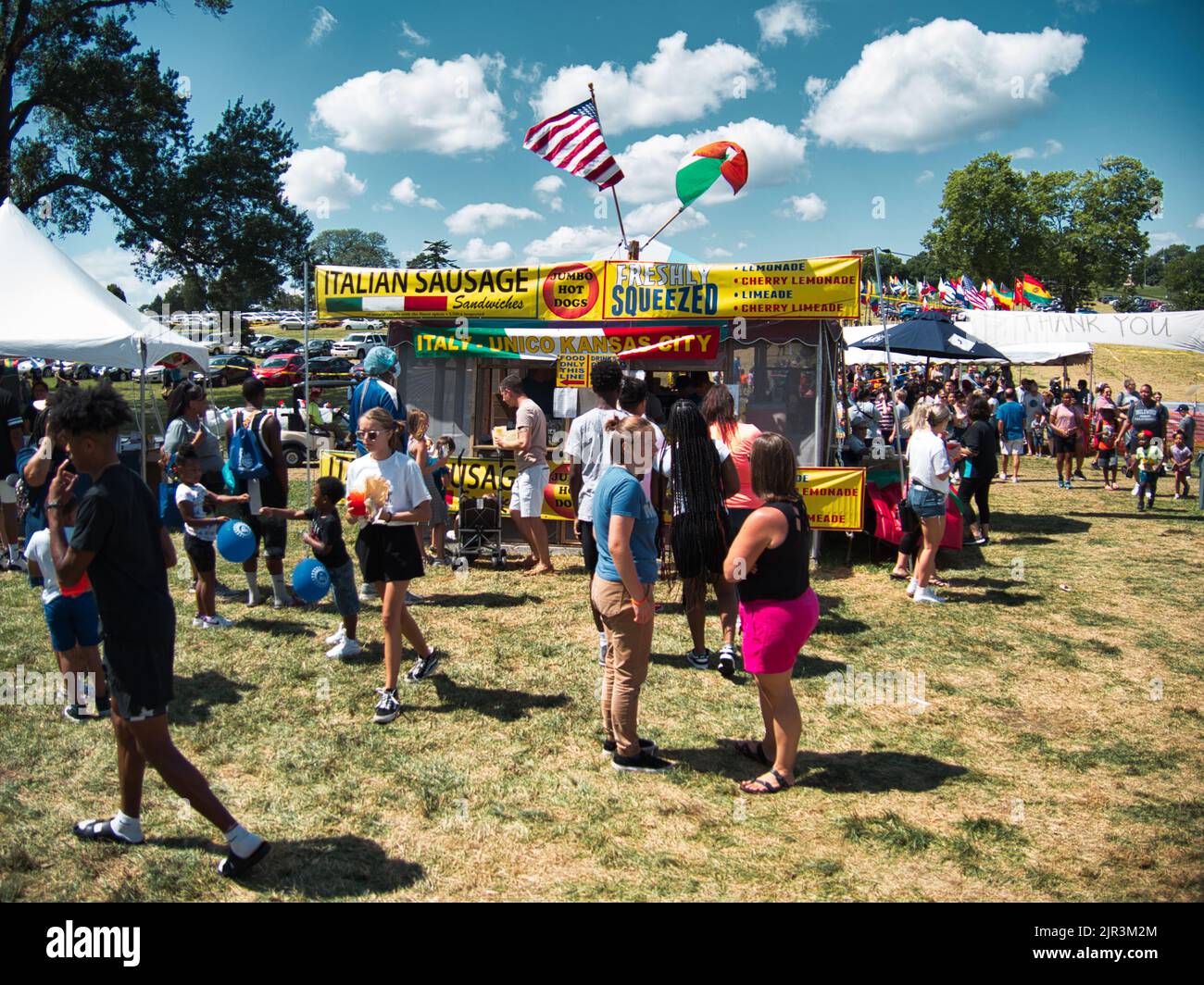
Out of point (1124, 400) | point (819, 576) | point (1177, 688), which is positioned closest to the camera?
point (1177, 688)

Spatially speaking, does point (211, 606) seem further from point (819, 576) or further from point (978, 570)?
point (978, 570)

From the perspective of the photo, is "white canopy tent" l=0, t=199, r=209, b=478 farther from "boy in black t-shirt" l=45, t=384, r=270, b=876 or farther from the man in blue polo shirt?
the man in blue polo shirt

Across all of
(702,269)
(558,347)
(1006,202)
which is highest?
(1006,202)

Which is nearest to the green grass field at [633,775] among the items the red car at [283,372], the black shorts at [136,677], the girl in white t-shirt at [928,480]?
the girl in white t-shirt at [928,480]

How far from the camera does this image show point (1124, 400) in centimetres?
1967

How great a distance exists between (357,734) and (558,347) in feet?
18.2

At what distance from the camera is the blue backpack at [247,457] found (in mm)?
7113

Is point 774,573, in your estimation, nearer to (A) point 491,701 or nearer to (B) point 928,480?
(A) point 491,701

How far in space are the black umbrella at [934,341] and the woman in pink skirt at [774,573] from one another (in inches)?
385

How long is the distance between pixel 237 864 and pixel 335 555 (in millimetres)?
2850

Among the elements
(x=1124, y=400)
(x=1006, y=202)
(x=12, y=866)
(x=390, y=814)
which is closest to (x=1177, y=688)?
(x=390, y=814)

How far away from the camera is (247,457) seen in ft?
23.4

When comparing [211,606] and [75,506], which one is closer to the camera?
[75,506]

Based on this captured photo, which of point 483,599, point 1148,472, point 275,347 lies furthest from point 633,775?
point 275,347
